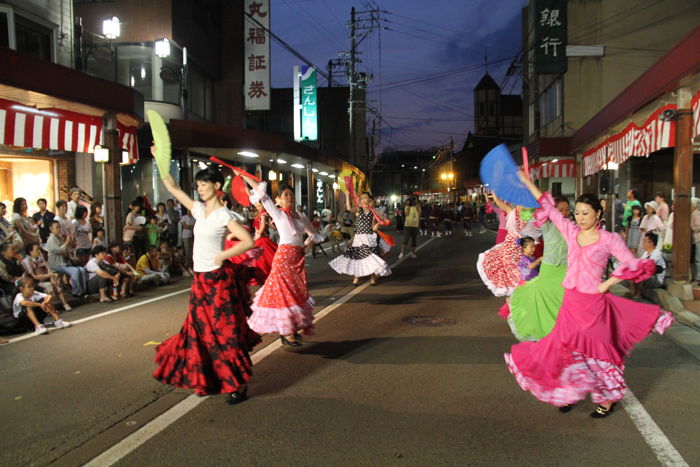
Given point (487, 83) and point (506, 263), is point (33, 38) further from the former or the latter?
point (487, 83)

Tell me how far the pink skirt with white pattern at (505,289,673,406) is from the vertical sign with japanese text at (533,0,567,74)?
906 inches

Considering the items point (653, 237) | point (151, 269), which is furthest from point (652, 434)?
point (151, 269)

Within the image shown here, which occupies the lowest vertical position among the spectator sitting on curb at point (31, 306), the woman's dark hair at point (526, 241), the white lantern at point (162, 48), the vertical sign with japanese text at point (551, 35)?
the spectator sitting on curb at point (31, 306)

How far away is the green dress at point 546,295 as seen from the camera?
17.5 ft

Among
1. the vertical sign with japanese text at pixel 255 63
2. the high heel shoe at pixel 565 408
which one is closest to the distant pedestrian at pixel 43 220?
the high heel shoe at pixel 565 408

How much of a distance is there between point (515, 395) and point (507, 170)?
1.97 metres

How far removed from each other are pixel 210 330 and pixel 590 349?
9.85ft

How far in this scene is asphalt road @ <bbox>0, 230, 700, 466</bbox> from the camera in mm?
3807

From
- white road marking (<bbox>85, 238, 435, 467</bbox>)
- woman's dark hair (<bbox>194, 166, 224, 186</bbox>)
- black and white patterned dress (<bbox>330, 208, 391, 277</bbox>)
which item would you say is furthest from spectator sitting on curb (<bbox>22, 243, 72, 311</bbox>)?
woman's dark hair (<bbox>194, 166, 224, 186</bbox>)

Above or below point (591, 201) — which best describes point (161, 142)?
above

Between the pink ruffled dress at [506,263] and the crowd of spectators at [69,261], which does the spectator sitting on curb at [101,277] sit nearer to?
the crowd of spectators at [69,261]

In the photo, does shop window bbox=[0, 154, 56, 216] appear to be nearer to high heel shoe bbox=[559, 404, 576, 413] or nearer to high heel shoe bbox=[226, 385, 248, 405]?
high heel shoe bbox=[226, 385, 248, 405]

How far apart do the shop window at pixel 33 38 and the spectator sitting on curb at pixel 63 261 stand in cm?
699

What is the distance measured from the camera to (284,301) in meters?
6.19
